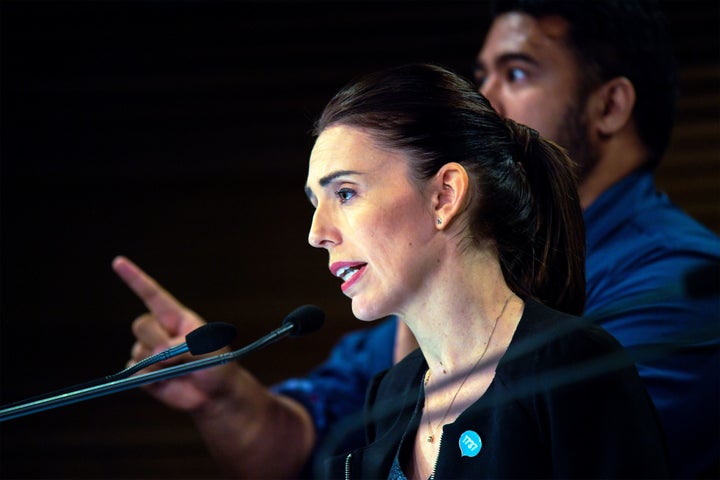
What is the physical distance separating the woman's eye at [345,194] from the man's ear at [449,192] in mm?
135

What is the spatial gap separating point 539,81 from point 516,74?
0.07 meters

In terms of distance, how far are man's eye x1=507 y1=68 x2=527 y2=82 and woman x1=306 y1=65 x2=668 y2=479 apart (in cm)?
94

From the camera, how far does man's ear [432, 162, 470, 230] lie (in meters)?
1.59

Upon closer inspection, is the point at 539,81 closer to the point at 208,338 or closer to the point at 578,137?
the point at 578,137

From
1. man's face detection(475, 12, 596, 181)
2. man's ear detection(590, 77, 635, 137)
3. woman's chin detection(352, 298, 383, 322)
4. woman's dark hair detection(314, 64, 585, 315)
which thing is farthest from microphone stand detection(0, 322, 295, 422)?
man's ear detection(590, 77, 635, 137)

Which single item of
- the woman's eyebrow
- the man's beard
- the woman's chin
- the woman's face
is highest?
the woman's eyebrow

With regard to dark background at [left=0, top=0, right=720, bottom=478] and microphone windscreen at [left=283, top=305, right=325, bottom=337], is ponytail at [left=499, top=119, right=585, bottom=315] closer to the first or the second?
microphone windscreen at [left=283, top=305, right=325, bottom=337]

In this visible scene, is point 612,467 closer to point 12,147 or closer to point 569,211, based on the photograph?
point 569,211

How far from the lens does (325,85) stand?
4.52 m

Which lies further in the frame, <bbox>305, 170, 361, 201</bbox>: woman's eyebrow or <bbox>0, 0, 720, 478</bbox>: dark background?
<bbox>0, 0, 720, 478</bbox>: dark background

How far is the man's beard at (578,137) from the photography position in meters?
2.56

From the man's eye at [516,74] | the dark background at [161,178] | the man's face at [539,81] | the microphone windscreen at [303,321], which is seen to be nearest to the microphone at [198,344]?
the microphone windscreen at [303,321]

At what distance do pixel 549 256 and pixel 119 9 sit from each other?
3.21m

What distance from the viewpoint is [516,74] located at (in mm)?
2639
